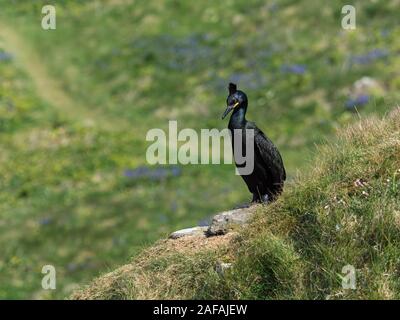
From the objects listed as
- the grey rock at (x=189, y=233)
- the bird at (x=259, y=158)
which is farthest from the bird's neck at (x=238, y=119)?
the grey rock at (x=189, y=233)

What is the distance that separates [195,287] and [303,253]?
143 cm

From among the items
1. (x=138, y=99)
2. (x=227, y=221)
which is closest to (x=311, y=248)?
(x=227, y=221)

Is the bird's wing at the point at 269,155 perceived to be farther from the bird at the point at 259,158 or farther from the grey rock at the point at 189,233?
the grey rock at the point at 189,233

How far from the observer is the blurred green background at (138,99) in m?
26.6

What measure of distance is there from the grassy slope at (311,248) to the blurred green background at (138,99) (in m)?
12.3

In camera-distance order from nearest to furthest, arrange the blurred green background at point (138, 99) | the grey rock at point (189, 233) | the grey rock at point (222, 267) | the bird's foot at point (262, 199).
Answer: the grey rock at point (222, 267) → the bird's foot at point (262, 199) → the grey rock at point (189, 233) → the blurred green background at point (138, 99)

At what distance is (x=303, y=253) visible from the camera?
9273 mm

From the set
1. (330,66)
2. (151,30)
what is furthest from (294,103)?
(151,30)

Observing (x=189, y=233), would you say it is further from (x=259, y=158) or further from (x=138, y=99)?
(x=138, y=99)

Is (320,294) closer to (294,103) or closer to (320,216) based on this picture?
(320,216)

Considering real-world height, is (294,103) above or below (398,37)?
below

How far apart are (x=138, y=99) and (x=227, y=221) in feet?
91.7

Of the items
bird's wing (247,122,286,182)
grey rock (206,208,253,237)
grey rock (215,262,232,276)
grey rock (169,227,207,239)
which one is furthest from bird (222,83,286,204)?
grey rock (215,262,232,276)

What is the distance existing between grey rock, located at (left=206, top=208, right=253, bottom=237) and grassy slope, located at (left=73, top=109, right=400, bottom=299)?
0.31m
